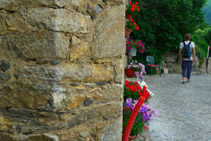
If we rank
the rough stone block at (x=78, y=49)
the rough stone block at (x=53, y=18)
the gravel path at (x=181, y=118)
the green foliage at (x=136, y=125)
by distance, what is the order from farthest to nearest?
the gravel path at (x=181, y=118) → the green foliage at (x=136, y=125) → the rough stone block at (x=78, y=49) → the rough stone block at (x=53, y=18)

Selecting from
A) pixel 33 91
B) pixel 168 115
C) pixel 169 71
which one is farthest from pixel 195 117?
pixel 169 71

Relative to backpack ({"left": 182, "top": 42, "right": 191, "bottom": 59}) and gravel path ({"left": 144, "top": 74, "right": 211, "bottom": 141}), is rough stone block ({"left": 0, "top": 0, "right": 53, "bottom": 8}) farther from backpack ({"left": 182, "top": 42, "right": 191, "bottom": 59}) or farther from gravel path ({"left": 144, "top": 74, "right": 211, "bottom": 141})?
backpack ({"left": 182, "top": 42, "right": 191, "bottom": 59})

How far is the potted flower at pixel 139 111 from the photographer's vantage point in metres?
2.67

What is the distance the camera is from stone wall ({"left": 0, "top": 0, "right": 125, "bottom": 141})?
1.46 metres

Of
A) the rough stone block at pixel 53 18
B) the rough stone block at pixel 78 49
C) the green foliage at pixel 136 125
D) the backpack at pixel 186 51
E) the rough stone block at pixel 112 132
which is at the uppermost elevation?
the backpack at pixel 186 51

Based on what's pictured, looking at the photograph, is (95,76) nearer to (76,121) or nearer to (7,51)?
(76,121)

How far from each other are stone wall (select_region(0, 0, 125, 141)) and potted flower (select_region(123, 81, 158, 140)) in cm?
108

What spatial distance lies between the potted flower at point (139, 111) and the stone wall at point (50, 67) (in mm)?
1080

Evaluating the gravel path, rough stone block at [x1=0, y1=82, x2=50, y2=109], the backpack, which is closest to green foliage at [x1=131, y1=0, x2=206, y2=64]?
the backpack

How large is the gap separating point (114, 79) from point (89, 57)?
12.2 inches

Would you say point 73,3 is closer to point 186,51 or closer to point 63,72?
point 63,72

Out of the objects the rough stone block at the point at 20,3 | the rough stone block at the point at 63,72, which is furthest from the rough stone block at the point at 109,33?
the rough stone block at the point at 20,3

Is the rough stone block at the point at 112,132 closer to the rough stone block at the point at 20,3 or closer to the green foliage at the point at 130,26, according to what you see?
the rough stone block at the point at 20,3

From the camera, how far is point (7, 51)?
1.52 meters
